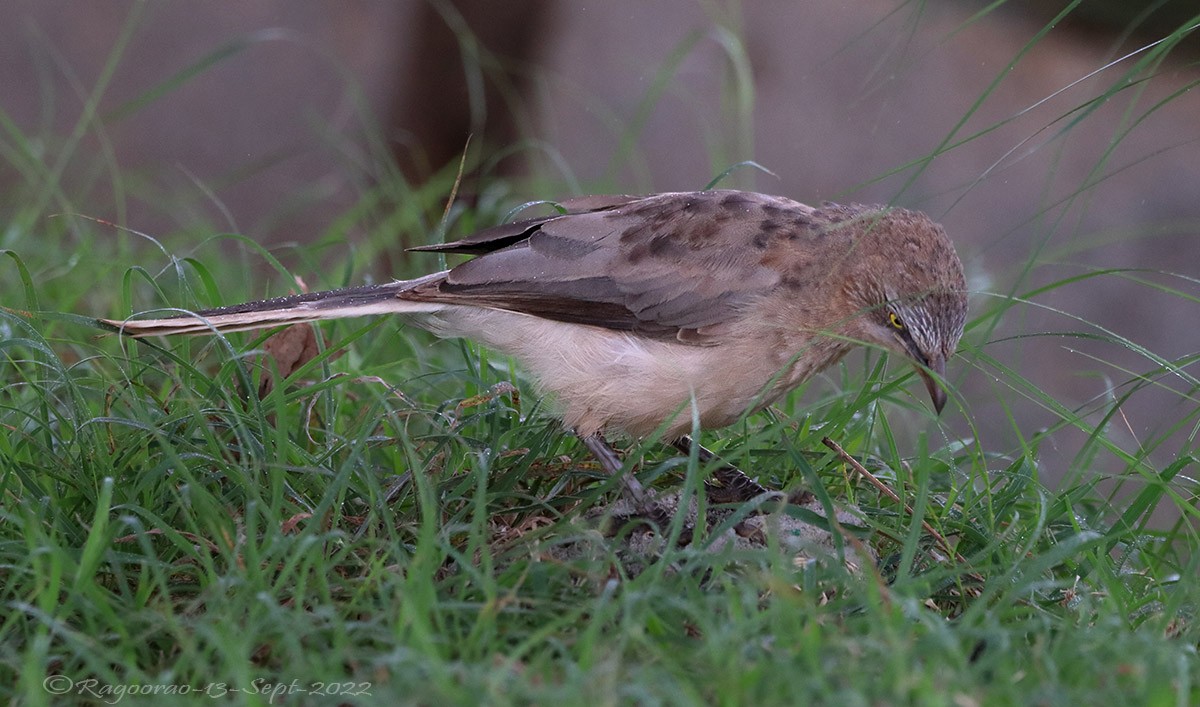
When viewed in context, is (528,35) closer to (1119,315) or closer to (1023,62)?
(1023,62)

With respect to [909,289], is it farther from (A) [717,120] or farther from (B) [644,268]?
(A) [717,120]

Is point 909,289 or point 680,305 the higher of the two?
point 909,289

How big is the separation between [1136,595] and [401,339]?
127 inches

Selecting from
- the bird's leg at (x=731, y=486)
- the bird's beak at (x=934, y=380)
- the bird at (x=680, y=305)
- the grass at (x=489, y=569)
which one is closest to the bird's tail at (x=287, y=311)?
the bird at (x=680, y=305)

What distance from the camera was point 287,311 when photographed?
3891 millimetres

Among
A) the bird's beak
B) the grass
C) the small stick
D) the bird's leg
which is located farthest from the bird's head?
the bird's leg

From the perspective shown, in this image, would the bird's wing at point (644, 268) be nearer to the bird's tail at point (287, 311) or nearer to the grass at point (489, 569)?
the bird's tail at point (287, 311)

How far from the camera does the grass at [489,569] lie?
2.51 meters

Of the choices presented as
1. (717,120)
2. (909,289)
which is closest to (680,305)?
(909,289)

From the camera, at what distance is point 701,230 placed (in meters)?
4.12

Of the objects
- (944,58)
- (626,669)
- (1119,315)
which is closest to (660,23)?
(944,58)

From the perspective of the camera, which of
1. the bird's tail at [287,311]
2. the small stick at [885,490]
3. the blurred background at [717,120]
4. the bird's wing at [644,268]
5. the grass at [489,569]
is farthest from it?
the blurred background at [717,120]

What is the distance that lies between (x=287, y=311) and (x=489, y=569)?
1.43 metres

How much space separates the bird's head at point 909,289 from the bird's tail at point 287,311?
1469 mm
